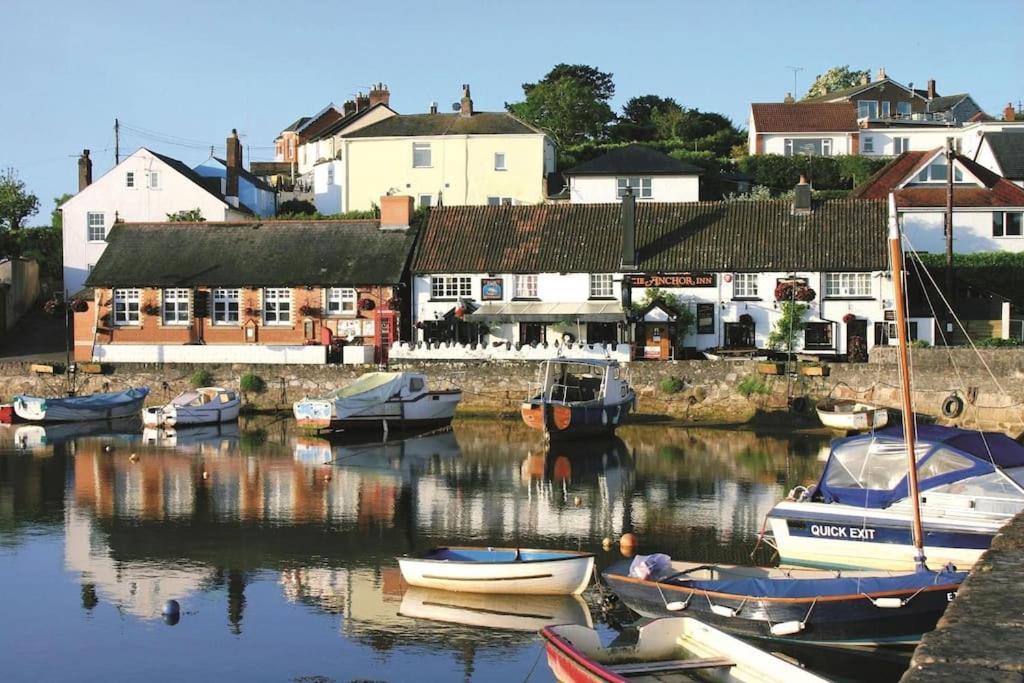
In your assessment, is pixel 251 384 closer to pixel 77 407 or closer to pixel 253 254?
pixel 77 407

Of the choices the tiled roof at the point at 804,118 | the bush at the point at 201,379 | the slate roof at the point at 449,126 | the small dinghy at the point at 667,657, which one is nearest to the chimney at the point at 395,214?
the bush at the point at 201,379

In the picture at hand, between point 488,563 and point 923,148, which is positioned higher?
point 923,148

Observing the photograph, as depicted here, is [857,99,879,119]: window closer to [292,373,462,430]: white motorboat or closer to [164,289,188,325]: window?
[164,289,188,325]: window

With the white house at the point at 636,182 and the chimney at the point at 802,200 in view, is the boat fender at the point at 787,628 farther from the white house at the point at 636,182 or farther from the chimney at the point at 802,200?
the white house at the point at 636,182

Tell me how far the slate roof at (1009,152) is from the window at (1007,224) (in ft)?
35.8

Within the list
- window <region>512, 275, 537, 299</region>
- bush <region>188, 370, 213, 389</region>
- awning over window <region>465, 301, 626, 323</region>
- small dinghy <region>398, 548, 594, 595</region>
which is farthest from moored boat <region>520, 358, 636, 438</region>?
small dinghy <region>398, 548, 594, 595</region>

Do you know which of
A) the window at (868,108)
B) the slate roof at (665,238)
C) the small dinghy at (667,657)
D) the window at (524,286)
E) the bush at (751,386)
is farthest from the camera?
the window at (868,108)

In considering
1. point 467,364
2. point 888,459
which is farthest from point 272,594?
point 467,364

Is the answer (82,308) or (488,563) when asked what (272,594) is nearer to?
(488,563)

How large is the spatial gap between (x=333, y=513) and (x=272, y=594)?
7.27 meters

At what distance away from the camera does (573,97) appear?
93.6 m

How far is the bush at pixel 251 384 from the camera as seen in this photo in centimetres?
5034

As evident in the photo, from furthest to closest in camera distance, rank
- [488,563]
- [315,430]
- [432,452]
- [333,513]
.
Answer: [315,430], [432,452], [333,513], [488,563]

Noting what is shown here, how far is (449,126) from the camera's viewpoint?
71.9 meters
